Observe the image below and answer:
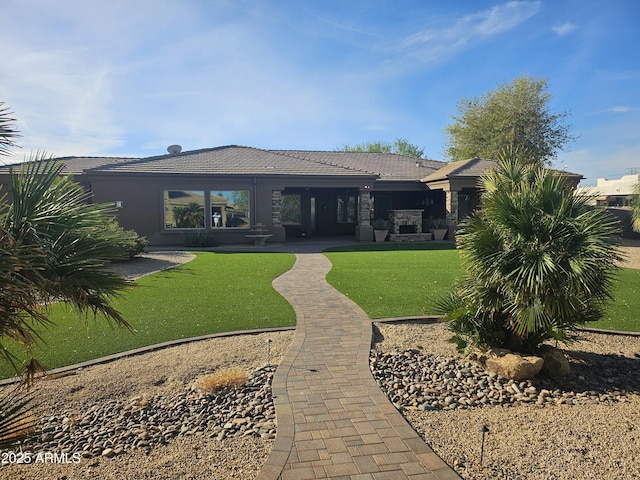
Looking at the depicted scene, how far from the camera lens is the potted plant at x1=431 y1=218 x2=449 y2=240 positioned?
22188 mm

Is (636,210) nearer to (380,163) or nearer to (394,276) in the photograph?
(380,163)

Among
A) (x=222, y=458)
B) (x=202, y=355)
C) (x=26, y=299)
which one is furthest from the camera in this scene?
(x=202, y=355)

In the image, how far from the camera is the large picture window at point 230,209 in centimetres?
2000

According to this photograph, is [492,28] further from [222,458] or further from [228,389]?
[222,458]

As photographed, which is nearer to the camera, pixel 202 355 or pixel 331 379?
pixel 331 379

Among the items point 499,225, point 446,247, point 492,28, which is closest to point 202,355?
point 499,225

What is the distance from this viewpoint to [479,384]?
4914 mm

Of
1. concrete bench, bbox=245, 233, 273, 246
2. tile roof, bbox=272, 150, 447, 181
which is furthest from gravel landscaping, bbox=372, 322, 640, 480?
tile roof, bbox=272, 150, 447, 181

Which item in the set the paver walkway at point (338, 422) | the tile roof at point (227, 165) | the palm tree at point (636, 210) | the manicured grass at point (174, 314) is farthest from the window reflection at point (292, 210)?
the paver walkway at point (338, 422)

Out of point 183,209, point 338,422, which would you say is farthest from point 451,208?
point 338,422

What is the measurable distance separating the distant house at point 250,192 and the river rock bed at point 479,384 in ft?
50.2

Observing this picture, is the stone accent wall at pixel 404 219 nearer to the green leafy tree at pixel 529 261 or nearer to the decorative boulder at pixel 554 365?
the green leafy tree at pixel 529 261

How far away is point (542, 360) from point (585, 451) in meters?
1.48

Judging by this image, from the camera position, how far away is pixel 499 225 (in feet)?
16.7
